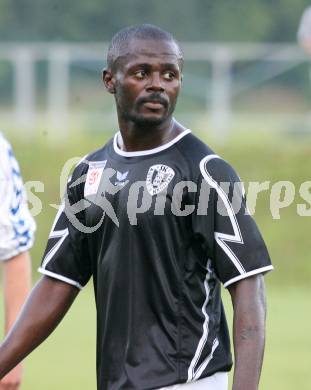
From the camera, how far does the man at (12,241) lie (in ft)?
21.1

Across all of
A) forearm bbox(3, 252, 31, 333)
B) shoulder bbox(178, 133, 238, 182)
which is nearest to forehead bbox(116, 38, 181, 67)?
shoulder bbox(178, 133, 238, 182)

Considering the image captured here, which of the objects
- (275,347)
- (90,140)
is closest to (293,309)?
(275,347)

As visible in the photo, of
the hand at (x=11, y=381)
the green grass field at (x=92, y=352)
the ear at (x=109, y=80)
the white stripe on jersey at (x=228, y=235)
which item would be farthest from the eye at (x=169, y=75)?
the green grass field at (x=92, y=352)

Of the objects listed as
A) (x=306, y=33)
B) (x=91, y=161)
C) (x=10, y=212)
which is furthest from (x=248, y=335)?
(x=306, y=33)

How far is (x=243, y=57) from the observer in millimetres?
21391

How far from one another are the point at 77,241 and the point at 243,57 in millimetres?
16451

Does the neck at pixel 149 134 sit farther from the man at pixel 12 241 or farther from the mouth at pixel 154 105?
the man at pixel 12 241

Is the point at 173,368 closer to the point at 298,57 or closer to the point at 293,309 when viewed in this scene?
the point at 293,309

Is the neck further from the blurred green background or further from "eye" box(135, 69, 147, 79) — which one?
the blurred green background

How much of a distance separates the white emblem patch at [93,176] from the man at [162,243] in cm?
2

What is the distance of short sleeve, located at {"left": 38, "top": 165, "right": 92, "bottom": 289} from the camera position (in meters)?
5.20

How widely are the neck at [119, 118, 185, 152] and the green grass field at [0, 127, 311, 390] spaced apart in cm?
488

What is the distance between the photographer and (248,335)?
15.3 feet

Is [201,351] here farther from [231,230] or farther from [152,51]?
[152,51]
